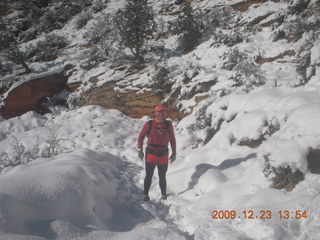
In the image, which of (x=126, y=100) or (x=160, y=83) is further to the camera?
(x=126, y=100)

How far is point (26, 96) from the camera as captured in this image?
1167cm

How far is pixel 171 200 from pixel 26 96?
11.0 metres

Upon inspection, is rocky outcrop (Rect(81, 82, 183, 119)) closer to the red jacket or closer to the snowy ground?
the snowy ground

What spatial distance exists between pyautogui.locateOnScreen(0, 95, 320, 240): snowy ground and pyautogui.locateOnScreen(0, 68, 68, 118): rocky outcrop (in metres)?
8.37

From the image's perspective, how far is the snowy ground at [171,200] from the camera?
2328 mm

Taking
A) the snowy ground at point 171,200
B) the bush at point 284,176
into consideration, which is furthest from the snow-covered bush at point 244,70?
the bush at point 284,176

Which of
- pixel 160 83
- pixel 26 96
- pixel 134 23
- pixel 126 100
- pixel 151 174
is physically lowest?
pixel 126 100

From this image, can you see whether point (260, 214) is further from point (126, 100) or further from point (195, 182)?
point (126, 100)

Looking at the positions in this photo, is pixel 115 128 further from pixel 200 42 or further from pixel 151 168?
pixel 200 42

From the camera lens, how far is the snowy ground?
2328 mm

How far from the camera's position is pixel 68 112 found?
10719 mm

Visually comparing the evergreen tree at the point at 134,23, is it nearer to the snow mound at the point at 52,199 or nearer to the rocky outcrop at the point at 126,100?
the rocky outcrop at the point at 126,100

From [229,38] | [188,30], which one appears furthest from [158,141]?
[188,30]

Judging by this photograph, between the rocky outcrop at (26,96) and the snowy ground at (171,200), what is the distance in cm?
837
